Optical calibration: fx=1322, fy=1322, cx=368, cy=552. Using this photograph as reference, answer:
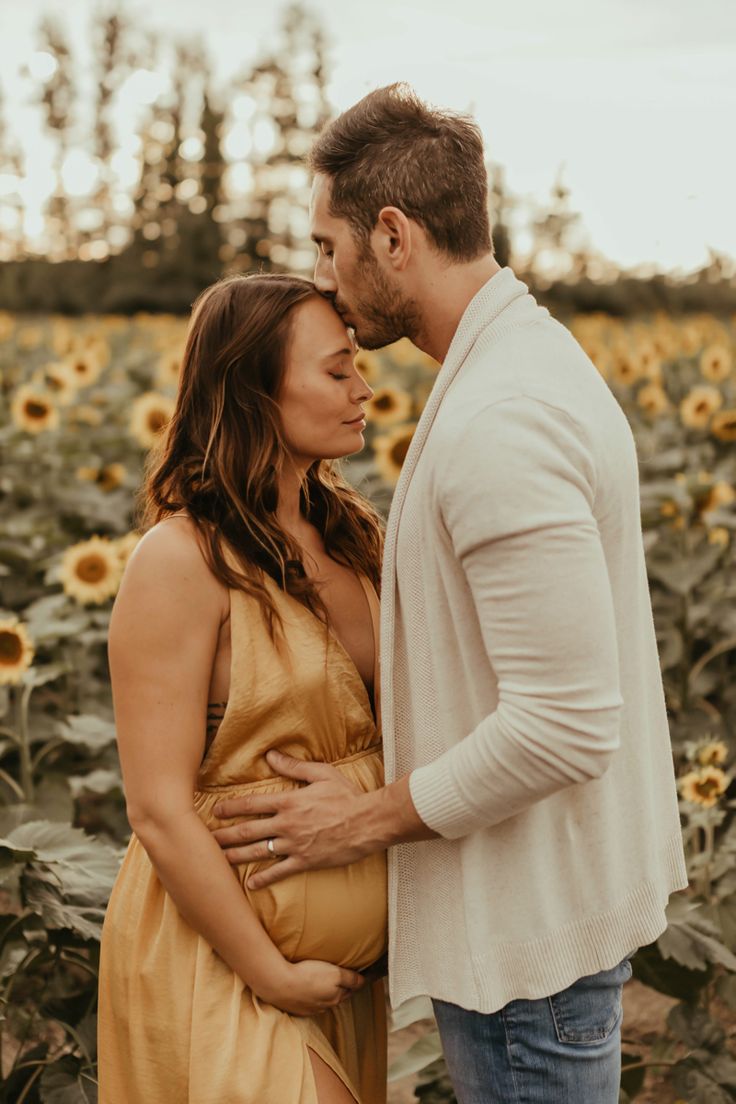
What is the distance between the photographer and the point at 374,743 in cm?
232

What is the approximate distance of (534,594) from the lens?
1.70 meters

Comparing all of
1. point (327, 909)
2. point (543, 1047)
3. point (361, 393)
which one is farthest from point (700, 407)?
point (543, 1047)

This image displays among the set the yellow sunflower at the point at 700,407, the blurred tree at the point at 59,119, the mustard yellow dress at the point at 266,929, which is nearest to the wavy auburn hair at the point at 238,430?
the mustard yellow dress at the point at 266,929

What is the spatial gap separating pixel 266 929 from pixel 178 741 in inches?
13.5

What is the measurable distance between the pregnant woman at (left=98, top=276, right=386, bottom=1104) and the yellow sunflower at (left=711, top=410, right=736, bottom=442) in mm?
4833

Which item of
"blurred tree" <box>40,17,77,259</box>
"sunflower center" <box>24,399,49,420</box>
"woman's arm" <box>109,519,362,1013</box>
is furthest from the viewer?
"blurred tree" <box>40,17,77,259</box>

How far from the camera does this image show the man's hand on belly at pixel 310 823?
1.99 metres

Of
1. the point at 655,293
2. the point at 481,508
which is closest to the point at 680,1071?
the point at 481,508

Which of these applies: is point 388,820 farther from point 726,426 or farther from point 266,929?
point 726,426

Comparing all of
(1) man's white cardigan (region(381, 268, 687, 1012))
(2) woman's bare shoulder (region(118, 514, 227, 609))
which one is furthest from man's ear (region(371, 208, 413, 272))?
(2) woman's bare shoulder (region(118, 514, 227, 609))

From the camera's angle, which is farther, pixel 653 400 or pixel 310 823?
pixel 653 400

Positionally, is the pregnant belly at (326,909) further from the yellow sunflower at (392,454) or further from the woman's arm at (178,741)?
the yellow sunflower at (392,454)

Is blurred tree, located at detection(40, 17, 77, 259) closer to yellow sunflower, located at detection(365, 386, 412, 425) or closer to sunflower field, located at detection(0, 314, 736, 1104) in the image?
sunflower field, located at detection(0, 314, 736, 1104)

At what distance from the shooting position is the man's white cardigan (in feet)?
5.63
